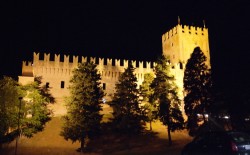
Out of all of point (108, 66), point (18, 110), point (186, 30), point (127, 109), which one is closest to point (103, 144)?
point (127, 109)

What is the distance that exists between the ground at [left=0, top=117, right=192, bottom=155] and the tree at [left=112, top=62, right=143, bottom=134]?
154 cm

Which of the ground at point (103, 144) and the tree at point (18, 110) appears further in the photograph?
the tree at point (18, 110)

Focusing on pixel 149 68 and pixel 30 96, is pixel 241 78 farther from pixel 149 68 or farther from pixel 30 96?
pixel 30 96

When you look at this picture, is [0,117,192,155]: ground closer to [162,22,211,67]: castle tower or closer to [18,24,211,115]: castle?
[18,24,211,115]: castle

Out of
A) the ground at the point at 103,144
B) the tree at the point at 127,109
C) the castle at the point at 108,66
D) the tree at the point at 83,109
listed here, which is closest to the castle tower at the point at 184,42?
the castle at the point at 108,66

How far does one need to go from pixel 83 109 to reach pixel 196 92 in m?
A: 13.2

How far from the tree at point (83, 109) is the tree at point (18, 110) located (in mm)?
4824

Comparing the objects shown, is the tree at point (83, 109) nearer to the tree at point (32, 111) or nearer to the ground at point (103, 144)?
the ground at point (103, 144)

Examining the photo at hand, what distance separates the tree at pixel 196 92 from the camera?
31938 millimetres

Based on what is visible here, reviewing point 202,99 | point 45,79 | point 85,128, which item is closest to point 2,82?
point 45,79

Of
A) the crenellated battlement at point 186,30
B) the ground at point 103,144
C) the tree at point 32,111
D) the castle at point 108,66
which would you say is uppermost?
the crenellated battlement at point 186,30

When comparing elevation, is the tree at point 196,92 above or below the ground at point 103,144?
above

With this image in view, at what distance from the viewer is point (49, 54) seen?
4438 centimetres

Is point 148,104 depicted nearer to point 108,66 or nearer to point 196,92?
point 196,92
